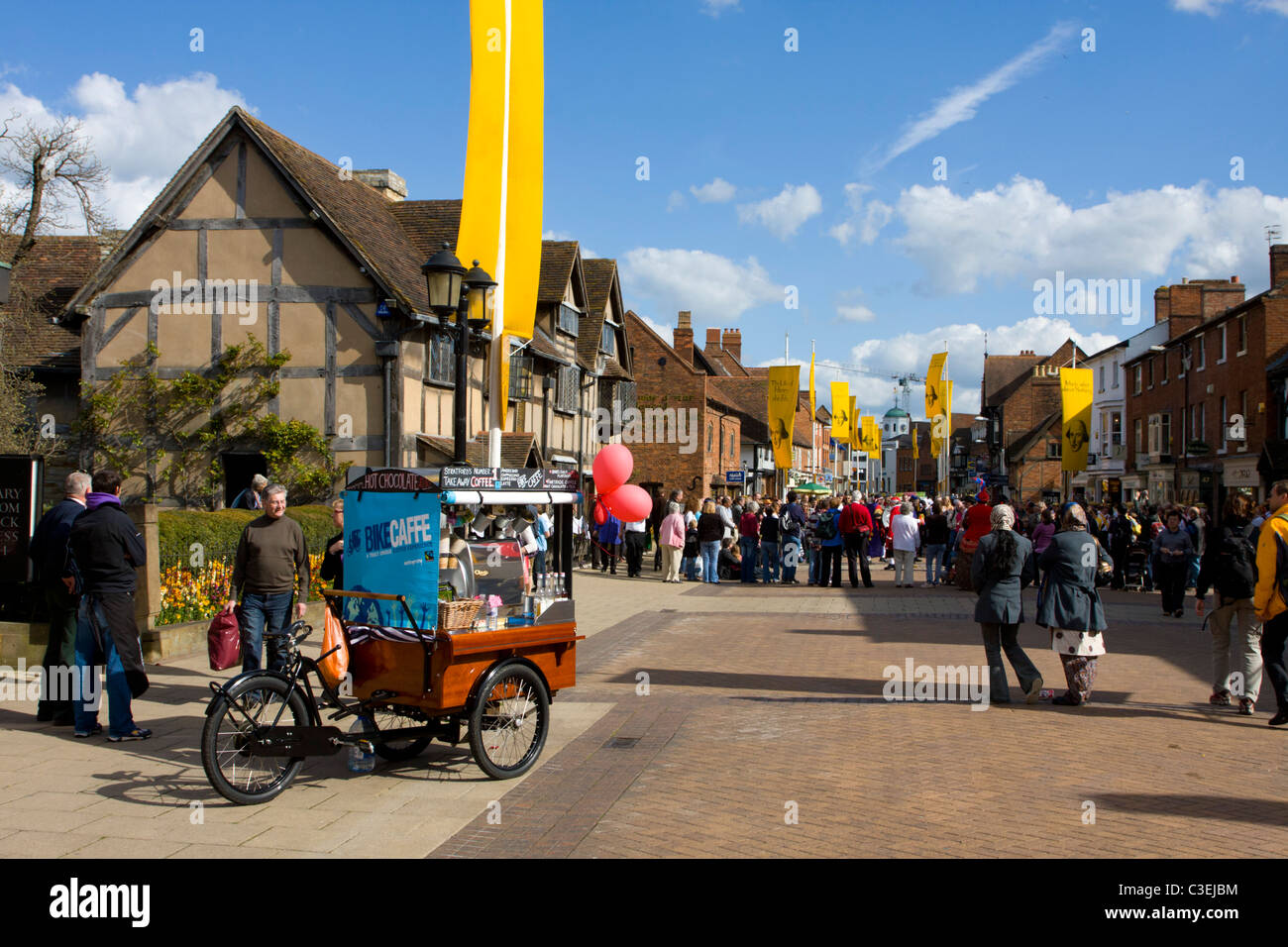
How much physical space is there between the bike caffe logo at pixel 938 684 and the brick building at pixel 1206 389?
65.4ft

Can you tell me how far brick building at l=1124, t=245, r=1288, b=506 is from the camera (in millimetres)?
34531

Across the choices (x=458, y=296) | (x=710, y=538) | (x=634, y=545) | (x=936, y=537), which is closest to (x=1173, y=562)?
(x=936, y=537)

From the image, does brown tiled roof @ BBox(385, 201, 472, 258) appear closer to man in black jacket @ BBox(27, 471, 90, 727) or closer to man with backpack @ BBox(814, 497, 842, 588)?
man with backpack @ BBox(814, 497, 842, 588)

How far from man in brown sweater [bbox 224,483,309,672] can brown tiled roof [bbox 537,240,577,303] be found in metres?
19.8

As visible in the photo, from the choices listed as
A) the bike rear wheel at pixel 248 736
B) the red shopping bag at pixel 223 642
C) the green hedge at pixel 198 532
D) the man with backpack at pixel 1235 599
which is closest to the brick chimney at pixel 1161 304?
the man with backpack at pixel 1235 599

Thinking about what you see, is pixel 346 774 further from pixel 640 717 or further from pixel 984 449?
pixel 984 449

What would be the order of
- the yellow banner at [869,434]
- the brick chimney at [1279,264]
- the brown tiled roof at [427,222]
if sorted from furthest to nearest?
1. the yellow banner at [869,434]
2. the brick chimney at [1279,264]
3. the brown tiled roof at [427,222]

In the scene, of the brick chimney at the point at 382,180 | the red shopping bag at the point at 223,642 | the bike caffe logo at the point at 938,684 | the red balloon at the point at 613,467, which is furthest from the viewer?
the brick chimney at the point at 382,180

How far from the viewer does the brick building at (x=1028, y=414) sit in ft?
219

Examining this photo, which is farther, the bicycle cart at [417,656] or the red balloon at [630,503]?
the red balloon at [630,503]

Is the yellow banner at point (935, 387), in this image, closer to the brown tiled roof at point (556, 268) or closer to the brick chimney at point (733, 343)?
the brown tiled roof at point (556, 268)

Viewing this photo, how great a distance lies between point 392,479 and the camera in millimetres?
7047
